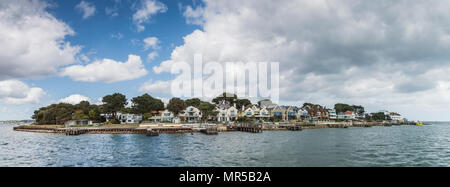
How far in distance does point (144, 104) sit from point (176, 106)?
45.3 feet

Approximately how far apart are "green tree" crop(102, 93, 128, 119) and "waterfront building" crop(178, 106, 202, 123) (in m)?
25.8

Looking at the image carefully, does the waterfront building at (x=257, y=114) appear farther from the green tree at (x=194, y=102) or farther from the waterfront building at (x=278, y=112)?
the green tree at (x=194, y=102)

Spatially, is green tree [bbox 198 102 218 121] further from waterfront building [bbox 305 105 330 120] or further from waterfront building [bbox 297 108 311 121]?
waterfront building [bbox 305 105 330 120]

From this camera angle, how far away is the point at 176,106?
108 metres

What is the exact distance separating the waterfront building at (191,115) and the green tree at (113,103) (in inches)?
1016

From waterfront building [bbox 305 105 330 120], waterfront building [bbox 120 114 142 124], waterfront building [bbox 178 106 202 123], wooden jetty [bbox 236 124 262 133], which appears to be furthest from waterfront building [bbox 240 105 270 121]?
waterfront building [bbox 120 114 142 124]

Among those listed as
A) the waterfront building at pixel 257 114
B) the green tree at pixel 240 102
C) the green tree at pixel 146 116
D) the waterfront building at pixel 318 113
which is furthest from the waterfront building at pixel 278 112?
the green tree at pixel 146 116

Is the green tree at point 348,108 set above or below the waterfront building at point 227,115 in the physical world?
above

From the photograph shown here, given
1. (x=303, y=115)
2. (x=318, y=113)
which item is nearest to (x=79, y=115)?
(x=303, y=115)

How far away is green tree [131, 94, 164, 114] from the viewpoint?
10378 cm

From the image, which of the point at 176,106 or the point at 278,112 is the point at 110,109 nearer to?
the point at 176,106

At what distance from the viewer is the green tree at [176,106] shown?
354ft
